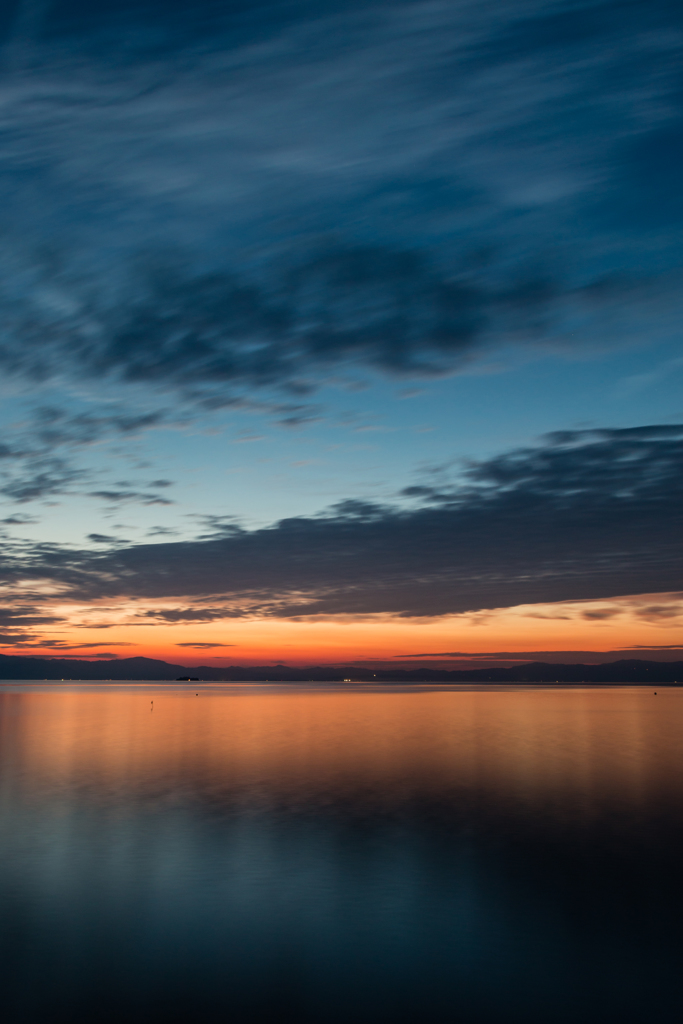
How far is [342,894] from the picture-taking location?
20.0m

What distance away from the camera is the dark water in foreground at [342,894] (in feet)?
44.8

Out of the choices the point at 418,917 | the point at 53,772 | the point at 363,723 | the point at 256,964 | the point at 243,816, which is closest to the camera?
the point at 256,964

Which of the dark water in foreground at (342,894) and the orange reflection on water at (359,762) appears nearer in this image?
the dark water in foreground at (342,894)

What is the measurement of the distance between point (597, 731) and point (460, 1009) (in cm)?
6831

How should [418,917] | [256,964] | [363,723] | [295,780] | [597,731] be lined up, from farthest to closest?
[363,723]
[597,731]
[295,780]
[418,917]
[256,964]

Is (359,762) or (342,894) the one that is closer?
(342,894)

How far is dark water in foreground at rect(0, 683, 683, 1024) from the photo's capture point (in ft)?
44.8

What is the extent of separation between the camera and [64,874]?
871 inches

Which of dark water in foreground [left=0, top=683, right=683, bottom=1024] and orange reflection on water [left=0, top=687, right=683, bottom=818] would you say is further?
orange reflection on water [left=0, top=687, right=683, bottom=818]

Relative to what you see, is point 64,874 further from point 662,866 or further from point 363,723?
point 363,723

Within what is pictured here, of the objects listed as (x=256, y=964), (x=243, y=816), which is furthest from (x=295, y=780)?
(x=256, y=964)

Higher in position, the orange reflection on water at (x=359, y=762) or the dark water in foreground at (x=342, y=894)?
the dark water in foreground at (x=342, y=894)

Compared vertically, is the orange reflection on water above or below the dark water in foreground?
below

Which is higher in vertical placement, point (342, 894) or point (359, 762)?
point (342, 894)
